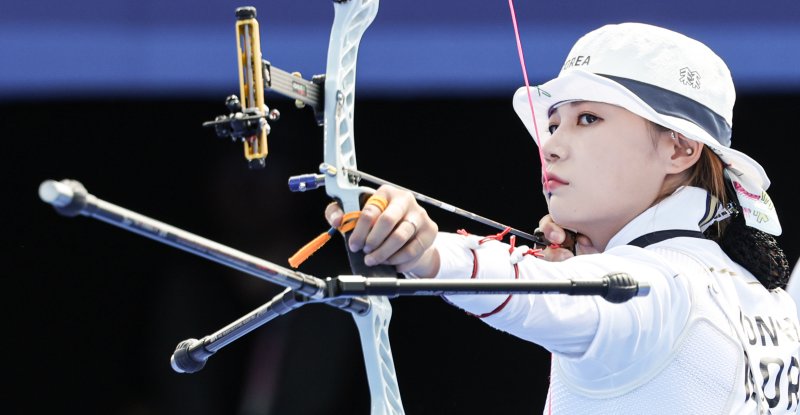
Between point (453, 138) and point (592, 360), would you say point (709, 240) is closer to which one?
point (592, 360)

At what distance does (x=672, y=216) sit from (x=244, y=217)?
182 cm

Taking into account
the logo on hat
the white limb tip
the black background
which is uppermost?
the logo on hat

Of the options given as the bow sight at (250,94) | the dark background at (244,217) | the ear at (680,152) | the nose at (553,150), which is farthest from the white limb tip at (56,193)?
the dark background at (244,217)

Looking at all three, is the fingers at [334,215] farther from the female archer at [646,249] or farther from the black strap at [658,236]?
the black strap at [658,236]

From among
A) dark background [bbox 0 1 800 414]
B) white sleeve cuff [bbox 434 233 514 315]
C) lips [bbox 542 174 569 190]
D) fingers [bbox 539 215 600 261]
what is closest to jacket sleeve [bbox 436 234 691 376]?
white sleeve cuff [bbox 434 233 514 315]

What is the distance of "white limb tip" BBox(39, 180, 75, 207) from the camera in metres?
0.92

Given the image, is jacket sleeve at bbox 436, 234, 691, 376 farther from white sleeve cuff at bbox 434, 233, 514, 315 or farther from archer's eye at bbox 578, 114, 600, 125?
archer's eye at bbox 578, 114, 600, 125

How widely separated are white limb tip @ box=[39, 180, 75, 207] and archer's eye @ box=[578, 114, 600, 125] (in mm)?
976

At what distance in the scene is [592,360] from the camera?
1.45 m

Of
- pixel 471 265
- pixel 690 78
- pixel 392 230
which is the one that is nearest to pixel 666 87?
pixel 690 78

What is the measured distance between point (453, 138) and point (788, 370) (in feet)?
5.67

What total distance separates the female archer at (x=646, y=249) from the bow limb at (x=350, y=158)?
1.4 inches

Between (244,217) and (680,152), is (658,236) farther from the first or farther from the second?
(244,217)

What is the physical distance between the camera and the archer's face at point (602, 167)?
1.66m
